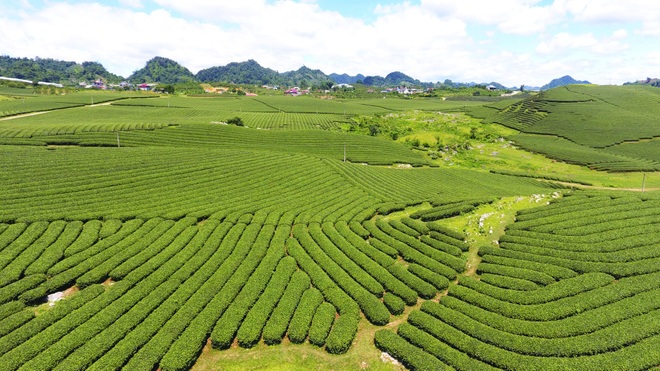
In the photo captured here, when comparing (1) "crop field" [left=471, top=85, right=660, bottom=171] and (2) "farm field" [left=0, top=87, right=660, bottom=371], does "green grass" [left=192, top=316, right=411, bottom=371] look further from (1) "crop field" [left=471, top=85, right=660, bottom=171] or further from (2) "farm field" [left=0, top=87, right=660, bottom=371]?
(1) "crop field" [left=471, top=85, right=660, bottom=171]

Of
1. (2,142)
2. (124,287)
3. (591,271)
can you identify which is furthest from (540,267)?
(2,142)

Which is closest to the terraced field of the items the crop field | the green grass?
the green grass

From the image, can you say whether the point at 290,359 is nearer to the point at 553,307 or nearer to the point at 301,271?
the point at 301,271

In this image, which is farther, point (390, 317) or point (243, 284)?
point (243, 284)

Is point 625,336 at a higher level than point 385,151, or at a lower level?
lower

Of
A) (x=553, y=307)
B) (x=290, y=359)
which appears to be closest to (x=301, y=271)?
(x=290, y=359)

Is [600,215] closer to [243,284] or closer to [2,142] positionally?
[243,284]
